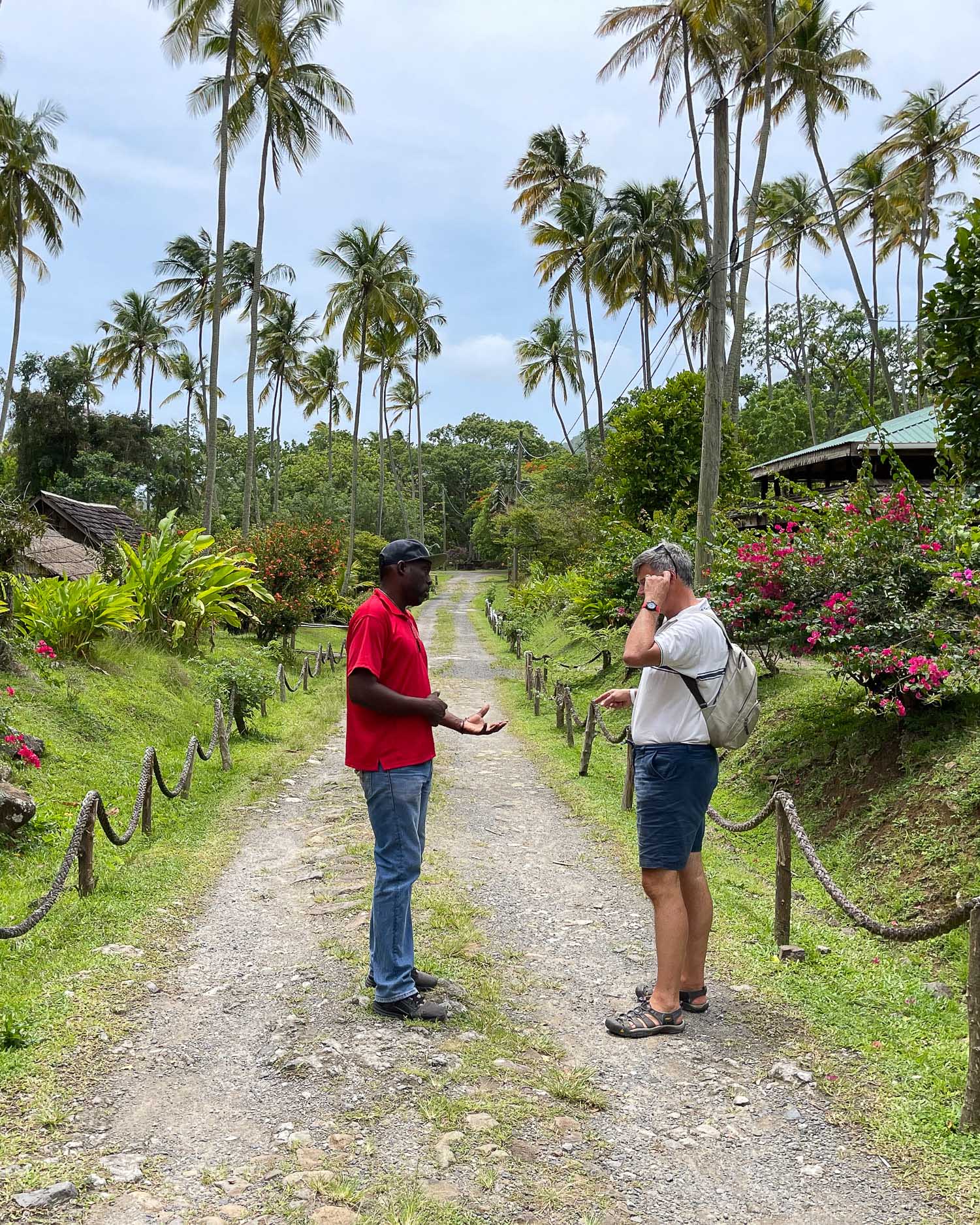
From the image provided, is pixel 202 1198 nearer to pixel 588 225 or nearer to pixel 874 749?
pixel 874 749

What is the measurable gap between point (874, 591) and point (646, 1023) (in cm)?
431

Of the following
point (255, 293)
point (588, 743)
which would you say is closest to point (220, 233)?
point (255, 293)

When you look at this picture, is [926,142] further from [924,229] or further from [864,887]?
[864,887]

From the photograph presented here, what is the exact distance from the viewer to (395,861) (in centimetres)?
399

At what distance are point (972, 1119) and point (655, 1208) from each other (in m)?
1.15

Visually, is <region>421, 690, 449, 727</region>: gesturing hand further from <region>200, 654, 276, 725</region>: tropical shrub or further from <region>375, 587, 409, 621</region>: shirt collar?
<region>200, 654, 276, 725</region>: tropical shrub

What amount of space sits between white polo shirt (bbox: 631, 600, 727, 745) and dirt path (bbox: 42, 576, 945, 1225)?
1241mm

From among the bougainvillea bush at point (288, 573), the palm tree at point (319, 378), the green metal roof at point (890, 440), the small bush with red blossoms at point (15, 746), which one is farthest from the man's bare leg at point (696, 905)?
the palm tree at point (319, 378)

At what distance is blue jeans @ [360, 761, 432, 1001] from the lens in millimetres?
3947

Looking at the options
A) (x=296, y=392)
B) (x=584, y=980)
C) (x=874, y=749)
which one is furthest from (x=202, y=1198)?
(x=296, y=392)

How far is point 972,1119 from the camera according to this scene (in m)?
3.22

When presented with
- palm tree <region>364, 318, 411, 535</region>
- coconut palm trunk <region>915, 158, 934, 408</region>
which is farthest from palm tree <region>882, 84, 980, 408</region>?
palm tree <region>364, 318, 411, 535</region>

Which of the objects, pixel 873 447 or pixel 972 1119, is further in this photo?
pixel 873 447

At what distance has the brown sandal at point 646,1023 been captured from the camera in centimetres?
398
